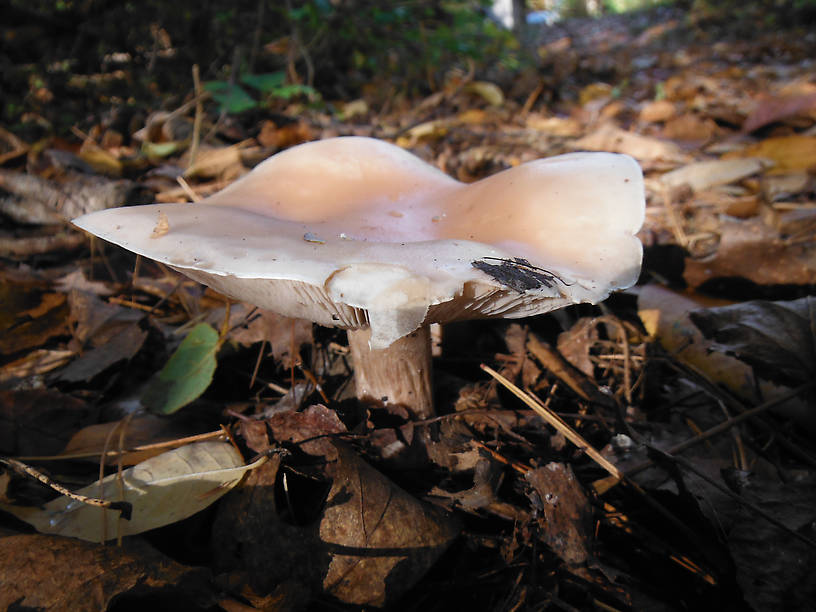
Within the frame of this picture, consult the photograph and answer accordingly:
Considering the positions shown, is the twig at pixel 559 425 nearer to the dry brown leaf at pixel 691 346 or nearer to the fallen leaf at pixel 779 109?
the dry brown leaf at pixel 691 346

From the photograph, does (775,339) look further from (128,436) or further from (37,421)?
(37,421)

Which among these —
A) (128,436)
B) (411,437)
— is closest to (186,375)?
(128,436)

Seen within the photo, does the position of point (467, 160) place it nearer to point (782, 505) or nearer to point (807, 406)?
point (807, 406)

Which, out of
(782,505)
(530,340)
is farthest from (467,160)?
(782,505)

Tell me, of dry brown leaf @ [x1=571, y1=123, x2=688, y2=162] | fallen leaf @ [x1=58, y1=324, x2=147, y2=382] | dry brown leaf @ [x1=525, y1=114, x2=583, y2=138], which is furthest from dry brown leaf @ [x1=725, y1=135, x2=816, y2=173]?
fallen leaf @ [x1=58, y1=324, x2=147, y2=382]

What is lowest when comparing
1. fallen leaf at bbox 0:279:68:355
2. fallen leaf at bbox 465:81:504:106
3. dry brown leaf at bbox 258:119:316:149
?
fallen leaf at bbox 0:279:68:355

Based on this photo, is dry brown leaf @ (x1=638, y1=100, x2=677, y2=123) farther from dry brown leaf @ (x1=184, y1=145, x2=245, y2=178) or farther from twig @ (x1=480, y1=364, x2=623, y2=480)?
twig @ (x1=480, y1=364, x2=623, y2=480)

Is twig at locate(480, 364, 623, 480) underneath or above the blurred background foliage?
underneath
